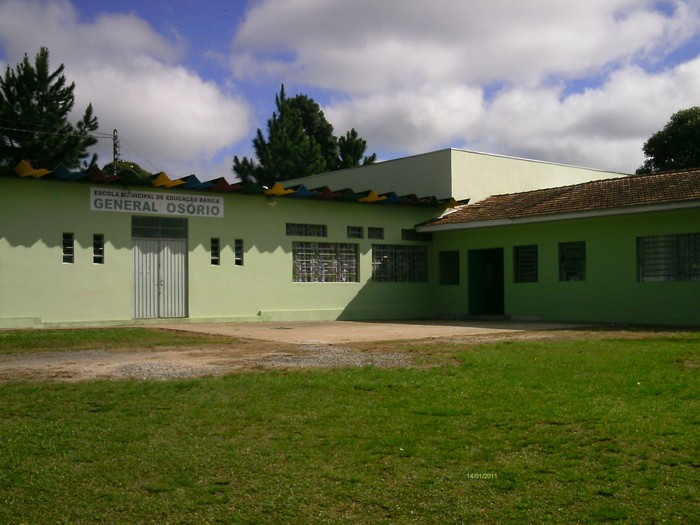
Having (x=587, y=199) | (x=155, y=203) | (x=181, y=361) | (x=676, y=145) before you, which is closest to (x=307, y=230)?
(x=155, y=203)

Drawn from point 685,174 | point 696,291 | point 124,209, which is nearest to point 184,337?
point 124,209

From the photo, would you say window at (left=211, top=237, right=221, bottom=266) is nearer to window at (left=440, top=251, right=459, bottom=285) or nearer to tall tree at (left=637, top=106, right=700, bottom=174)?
window at (left=440, top=251, right=459, bottom=285)

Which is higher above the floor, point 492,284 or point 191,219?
point 191,219

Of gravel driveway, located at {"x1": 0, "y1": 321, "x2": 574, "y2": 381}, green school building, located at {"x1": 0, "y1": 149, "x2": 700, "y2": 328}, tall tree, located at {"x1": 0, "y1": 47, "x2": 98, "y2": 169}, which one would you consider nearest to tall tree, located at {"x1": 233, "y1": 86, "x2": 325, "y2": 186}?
tall tree, located at {"x1": 0, "y1": 47, "x2": 98, "y2": 169}

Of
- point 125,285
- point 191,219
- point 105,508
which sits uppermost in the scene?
point 191,219

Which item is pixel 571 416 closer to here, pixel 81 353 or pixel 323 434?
pixel 323 434

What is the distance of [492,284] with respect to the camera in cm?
2495

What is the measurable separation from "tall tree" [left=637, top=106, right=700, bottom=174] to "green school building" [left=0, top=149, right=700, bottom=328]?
55.4 feet

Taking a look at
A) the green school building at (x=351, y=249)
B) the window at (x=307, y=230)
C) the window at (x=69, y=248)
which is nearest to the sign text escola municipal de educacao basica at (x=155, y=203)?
the green school building at (x=351, y=249)

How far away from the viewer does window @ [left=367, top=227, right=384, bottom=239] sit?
23.9 m

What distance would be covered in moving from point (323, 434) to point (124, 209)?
13.8 metres

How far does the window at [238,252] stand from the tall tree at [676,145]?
25.9 metres

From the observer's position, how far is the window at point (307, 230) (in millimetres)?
22391

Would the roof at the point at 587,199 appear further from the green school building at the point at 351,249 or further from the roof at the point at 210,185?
the roof at the point at 210,185
